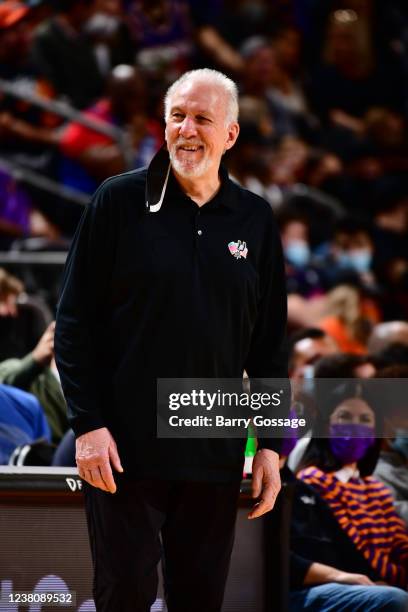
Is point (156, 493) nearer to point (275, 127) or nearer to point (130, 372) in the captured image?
point (130, 372)

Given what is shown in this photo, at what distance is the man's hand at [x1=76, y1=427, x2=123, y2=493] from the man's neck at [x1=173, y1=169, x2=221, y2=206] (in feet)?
1.97

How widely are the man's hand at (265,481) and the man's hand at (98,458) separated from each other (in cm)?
37

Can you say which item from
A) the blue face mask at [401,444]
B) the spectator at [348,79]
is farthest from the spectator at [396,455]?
the spectator at [348,79]

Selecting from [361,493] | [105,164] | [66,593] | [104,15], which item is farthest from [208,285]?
[104,15]

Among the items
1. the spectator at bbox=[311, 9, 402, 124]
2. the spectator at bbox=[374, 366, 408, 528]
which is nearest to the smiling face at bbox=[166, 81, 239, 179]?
the spectator at bbox=[374, 366, 408, 528]

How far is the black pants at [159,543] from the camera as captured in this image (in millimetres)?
2453

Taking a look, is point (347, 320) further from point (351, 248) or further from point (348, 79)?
point (348, 79)

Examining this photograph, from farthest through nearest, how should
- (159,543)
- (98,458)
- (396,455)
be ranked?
(396,455) → (159,543) → (98,458)

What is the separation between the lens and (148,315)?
2.51 meters

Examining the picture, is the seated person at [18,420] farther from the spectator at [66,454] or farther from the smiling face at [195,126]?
the smiling face at [195,126]

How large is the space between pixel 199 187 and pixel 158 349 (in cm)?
42

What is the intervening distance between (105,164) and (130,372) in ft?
18.0

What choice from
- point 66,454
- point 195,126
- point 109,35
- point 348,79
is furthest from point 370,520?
point 348,79

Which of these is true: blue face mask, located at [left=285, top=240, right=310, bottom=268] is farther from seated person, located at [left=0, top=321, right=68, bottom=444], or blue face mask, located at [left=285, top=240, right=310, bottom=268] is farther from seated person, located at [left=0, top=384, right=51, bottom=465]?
seated person, located at [left=0, top=384, right=51, bottom=465]
